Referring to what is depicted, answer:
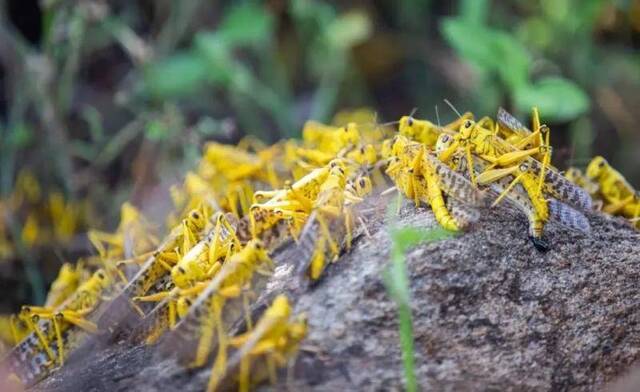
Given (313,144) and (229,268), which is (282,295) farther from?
(313,144)

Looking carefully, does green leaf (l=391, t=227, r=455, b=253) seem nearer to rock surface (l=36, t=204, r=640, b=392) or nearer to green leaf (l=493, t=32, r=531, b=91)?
rock surface (l=36, t=204, r=640, b=392)

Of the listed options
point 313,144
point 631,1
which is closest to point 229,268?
point 313,144

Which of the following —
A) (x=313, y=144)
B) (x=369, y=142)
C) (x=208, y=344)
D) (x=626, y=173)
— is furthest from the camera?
(x=626, y=173)

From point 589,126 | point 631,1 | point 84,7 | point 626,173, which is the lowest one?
point 626,173

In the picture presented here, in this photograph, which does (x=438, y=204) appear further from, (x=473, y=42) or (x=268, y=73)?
(x=268, y=73)

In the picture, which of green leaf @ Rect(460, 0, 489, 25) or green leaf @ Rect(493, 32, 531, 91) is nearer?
green leaf @ Rect(493, 32, 531, 91)

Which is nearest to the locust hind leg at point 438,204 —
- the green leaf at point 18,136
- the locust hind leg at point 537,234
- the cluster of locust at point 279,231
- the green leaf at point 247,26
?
the cluster of locust at point 279,231

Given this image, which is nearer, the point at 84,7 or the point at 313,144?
the point at 313,144

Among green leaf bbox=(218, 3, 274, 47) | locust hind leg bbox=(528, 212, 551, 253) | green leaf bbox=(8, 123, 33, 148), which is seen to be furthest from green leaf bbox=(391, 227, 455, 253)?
green leaf bbox=(8, 123, 33, 148)
